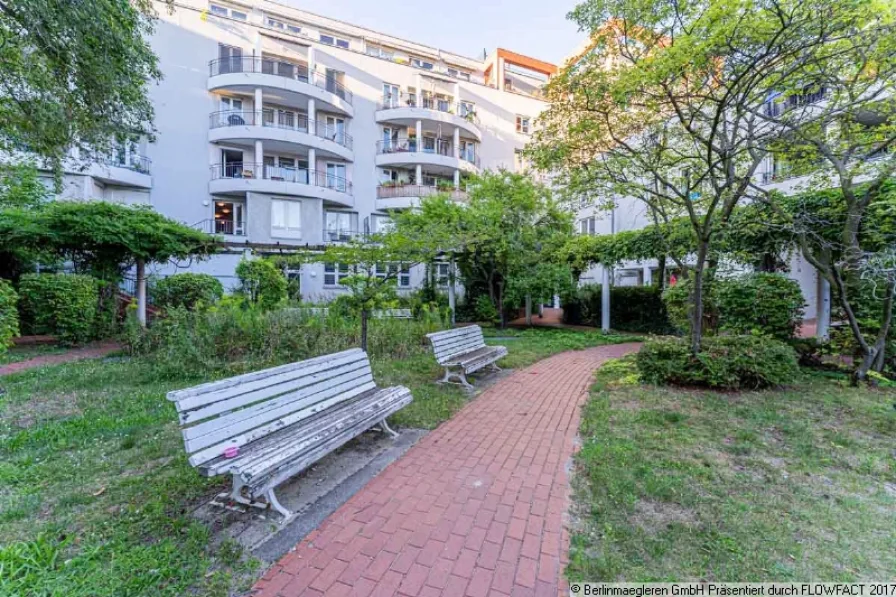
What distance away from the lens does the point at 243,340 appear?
7.55 meters

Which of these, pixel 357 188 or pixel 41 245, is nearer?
pixel 41 245

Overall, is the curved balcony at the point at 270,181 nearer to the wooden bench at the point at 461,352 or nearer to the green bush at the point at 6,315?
the green bush at the point at 6,315

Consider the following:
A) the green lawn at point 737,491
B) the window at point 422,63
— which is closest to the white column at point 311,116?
the window at point 422,63

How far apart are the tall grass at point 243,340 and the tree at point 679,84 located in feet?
17.8

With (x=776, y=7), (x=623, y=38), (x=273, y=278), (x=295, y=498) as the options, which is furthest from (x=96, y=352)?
(x=776, y=7)

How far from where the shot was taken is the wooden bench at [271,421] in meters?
2.56

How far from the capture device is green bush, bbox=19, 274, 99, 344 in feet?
31.3

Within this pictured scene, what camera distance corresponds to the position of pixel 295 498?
2.96 meters

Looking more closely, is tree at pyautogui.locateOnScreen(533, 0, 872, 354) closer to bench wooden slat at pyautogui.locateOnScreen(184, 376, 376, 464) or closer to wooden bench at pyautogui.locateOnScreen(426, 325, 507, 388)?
wooden bench at pyautogui.locateOnScreen(426, 325, 507, 388)

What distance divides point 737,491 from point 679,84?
5.85 metres

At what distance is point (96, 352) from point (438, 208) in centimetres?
1047

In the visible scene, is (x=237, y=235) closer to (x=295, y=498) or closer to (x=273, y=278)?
(x=273, y=278)

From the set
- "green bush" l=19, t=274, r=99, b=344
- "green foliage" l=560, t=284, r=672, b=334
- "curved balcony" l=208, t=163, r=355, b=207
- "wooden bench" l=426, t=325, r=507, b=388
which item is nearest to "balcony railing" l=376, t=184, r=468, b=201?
"curved balcony" l=208, t=163, r=355, b=207

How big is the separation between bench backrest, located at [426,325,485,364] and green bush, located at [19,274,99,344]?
9.74 m
